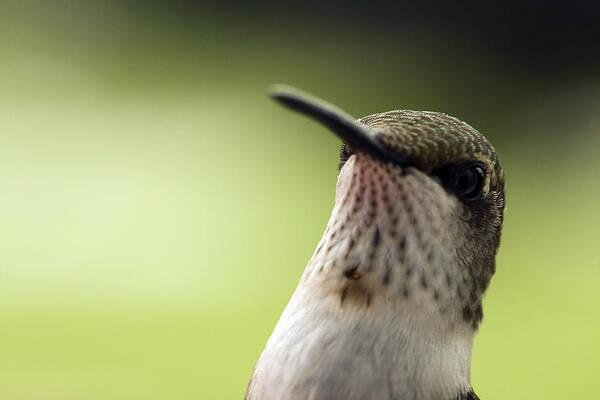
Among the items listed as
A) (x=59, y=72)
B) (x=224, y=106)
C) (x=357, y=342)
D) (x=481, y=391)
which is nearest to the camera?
(x=357, y=342)

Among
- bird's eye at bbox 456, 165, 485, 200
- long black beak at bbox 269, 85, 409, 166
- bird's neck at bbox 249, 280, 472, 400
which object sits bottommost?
bird's neck at bbox 249, 280, 472, 400

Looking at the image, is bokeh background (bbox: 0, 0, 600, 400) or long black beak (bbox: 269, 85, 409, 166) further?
bokeh background (bbox: 0, 0, 600, 400)

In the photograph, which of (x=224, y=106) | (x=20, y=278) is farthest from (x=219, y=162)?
(x=20, y=278)

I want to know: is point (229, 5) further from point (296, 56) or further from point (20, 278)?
point (20, 278)

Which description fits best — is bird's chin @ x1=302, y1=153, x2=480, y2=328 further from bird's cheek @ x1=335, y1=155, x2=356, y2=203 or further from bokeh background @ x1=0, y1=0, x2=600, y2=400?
bokeh background @ x1=0, y1=0, x2=600, y2=400

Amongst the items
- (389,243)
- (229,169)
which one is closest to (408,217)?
(389,243)

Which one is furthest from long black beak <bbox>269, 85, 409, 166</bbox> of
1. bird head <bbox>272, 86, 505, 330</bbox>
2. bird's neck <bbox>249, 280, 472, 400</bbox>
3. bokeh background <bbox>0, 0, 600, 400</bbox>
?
bokeh background <bbox>0, 0, 600, 400</bbox>

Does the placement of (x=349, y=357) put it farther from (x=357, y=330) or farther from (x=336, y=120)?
(x=336, y=120)
